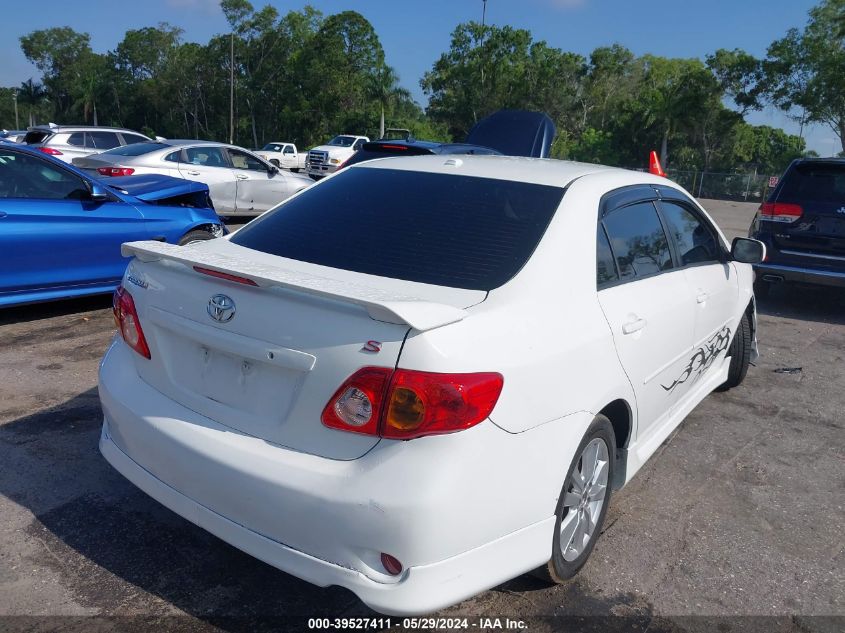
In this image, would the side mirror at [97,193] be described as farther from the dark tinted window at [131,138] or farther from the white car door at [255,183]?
the dark tinted window at [131,138]

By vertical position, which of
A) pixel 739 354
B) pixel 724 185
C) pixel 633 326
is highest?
pixel 633 326

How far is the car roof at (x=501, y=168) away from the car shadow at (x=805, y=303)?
210 inches

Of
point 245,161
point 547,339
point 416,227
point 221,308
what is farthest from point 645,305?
point 245,161

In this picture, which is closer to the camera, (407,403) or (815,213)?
(407,403)

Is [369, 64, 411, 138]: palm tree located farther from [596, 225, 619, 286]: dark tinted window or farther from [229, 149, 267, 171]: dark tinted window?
[596, 225, 619, 286]: dark tinted window

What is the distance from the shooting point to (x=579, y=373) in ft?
8.87

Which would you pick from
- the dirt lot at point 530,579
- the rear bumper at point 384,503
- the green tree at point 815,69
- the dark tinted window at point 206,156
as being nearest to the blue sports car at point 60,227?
the dirt lot at point 530,579

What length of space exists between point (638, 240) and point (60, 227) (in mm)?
4712

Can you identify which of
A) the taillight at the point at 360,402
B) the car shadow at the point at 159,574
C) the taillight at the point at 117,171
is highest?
the taillight at the point at 117,171

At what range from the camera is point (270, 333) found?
2.39 metres

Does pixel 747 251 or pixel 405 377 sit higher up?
pixel 747 251

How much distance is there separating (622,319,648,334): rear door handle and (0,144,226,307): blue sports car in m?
4.85

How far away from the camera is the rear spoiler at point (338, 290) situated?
2203 mm

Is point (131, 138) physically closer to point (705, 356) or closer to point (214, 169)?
point (214, 169)
